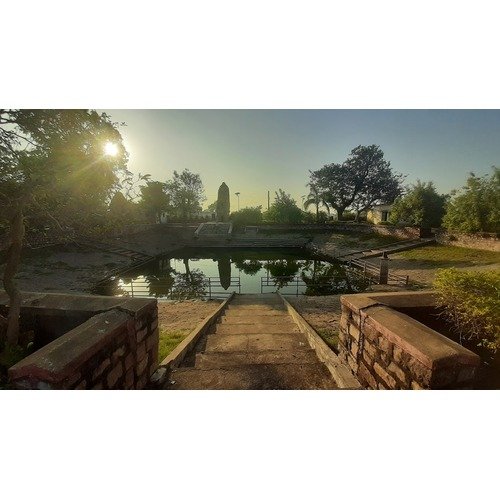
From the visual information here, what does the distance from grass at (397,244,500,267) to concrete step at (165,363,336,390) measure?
55.1 ft

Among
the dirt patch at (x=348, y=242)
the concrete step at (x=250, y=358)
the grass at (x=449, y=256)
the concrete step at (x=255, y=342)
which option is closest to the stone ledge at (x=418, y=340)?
the concrete step at (x=250, y=358)

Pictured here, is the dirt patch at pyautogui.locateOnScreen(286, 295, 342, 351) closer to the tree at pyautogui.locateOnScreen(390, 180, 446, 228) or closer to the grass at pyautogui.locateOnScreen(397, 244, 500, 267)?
the grass at pyautogui.locateOnScreen(397, 244, 500, 267)

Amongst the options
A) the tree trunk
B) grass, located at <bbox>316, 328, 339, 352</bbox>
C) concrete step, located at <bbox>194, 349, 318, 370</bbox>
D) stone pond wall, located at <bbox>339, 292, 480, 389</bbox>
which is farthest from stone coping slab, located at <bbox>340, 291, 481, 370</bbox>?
the tree trunk

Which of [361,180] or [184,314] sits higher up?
[361,180]

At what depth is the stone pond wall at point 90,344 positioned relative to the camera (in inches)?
75.7

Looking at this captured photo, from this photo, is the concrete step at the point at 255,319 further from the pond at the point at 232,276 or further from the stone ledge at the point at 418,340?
the pond at the point at 232,276

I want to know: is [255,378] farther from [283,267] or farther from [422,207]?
[422,207]

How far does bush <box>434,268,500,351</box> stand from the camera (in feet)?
8.98

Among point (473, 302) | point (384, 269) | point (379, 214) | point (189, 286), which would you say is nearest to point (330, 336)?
point (473, 302)

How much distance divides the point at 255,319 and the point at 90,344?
4.78 metres

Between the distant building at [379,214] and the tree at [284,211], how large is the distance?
13.6 meters

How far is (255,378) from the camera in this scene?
328 centimetres

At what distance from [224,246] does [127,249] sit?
1052 cm
